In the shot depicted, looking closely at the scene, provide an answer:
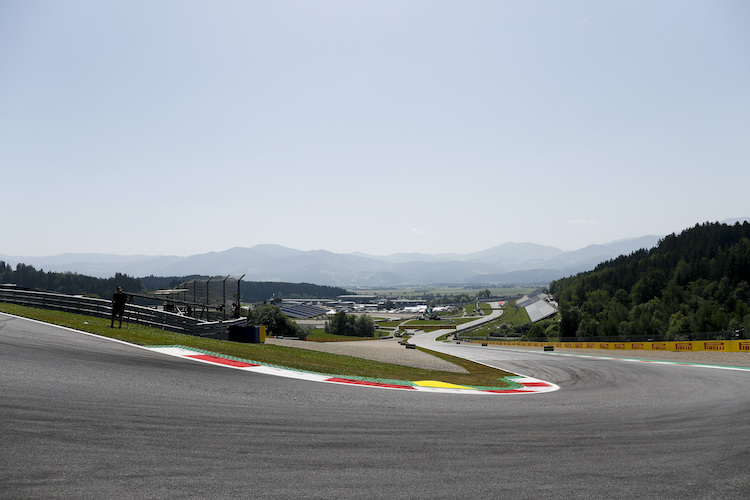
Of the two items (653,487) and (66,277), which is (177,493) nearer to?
(653,487)

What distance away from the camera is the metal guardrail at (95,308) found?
85.4 feet

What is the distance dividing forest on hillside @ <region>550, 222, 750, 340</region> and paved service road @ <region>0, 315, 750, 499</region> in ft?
238

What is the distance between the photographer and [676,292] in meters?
105

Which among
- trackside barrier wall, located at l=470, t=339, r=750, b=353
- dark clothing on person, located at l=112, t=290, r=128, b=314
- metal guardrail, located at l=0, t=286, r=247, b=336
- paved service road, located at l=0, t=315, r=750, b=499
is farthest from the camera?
trackside barrier wall, located at l=470, t=339, r=750, b=353

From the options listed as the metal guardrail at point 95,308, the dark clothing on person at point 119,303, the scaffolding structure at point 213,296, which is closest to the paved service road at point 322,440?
the dark clothing on person at point 119,303

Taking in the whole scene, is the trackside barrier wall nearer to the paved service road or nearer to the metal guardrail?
the paved service road

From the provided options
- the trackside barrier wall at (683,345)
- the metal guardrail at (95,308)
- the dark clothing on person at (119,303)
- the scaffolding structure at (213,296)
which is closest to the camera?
the dark clothing on person at (119,303)

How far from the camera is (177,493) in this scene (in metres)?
4.81

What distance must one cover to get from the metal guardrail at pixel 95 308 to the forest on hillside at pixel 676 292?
71.4m

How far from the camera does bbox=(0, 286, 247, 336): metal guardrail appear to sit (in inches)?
1024

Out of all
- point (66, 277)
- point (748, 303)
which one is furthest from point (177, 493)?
point (66, 277)

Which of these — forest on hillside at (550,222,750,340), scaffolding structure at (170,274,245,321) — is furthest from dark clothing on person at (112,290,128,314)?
forest on hillside at (550,222,750,340)

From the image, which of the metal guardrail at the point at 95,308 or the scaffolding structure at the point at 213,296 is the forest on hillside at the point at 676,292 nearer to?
the scaffolding structure at the point at 213,296

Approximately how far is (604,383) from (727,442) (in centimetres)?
978
